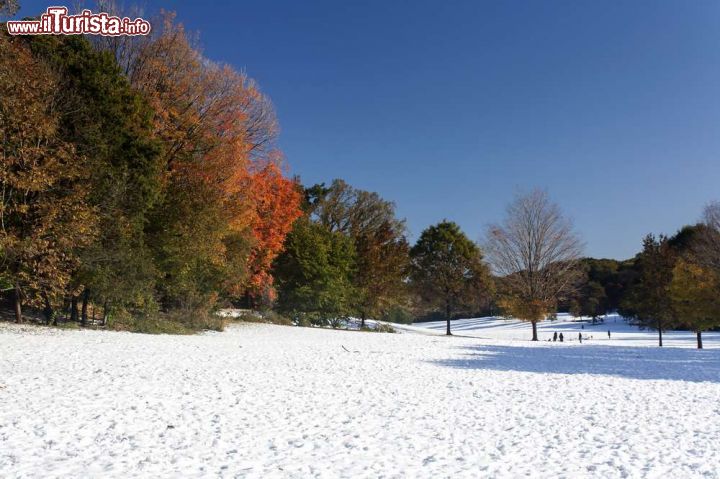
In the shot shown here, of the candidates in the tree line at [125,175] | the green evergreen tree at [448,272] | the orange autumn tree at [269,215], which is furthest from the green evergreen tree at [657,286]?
the tree line at [125,175]

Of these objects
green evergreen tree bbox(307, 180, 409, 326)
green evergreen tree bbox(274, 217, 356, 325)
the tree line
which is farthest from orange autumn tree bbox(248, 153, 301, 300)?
green evergreen tree bbox(307, 180, 409, 326)

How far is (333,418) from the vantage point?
8.30 metres

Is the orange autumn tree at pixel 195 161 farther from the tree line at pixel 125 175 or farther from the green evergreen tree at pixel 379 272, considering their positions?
the green evergreen tree at pixel 379 272

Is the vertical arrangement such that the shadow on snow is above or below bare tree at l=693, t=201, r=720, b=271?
below

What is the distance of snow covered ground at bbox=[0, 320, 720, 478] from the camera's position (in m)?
5.94

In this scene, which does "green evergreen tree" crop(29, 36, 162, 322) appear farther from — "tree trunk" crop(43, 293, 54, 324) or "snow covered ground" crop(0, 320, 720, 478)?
"snow covered ground" crop(0, 320, 720, 478)

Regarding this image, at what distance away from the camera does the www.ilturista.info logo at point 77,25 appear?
1847 centimetres

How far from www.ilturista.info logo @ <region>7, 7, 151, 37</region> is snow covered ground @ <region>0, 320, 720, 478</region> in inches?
439

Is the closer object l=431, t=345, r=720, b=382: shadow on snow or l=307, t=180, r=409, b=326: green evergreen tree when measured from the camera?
l=431, t=345, r=720, b=382: shadow on snow

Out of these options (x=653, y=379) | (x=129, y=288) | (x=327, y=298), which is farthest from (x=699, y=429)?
(x=327, y=298)

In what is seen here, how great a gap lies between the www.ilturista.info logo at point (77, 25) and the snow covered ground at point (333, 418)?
11.1 m

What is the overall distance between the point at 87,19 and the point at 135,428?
20.8 m

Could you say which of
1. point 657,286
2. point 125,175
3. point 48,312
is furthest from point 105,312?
point 657,286

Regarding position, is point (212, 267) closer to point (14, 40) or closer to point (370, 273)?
point (14, 40)
